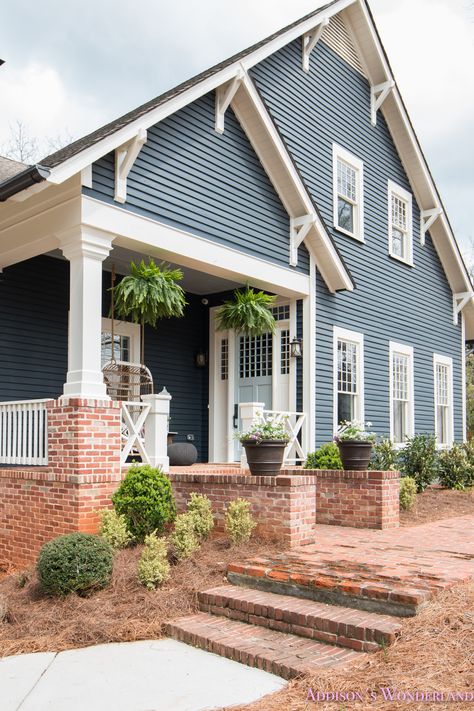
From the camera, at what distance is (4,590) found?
6.97 metres

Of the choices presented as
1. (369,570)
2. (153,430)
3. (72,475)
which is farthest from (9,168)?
(369,570)

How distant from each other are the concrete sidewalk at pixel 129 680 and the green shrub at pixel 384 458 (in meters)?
7.52

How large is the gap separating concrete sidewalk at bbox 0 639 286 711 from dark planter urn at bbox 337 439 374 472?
466 cm

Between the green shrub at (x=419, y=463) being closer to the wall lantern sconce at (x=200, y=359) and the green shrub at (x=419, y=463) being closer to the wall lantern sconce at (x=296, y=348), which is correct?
the wall lantern sconce at (x=296, y=348)

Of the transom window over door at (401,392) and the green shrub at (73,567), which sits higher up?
the transom window over door at (401,392)

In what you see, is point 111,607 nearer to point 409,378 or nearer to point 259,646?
point 259,646

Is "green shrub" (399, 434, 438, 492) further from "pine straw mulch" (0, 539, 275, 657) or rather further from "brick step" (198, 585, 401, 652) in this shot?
"brick step" (198, 585, 401, 652)

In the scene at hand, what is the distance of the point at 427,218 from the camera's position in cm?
1648

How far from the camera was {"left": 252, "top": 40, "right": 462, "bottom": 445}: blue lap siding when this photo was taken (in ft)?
40.5

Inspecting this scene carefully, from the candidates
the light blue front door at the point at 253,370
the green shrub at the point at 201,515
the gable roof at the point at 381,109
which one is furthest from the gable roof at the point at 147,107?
the light blue front door at the point at 253,370

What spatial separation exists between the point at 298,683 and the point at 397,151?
1370 centimetres

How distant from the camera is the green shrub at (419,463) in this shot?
13133mm

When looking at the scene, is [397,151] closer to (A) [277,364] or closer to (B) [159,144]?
(A) [277,364]

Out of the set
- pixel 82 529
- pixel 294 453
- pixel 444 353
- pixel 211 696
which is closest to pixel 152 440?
pixel 82 529
